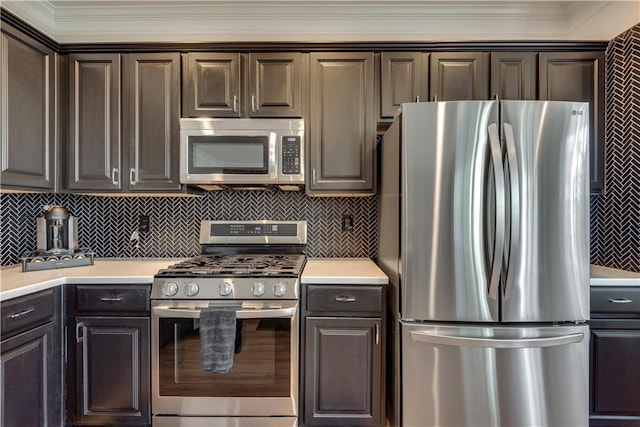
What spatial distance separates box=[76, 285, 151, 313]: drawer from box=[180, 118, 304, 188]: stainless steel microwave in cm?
70

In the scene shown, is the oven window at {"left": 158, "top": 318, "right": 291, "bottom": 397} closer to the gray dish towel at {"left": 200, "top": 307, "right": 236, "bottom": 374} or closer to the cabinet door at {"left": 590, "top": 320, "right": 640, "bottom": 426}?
the gray dish towel at {"left": 200, "top": 307, "right": 236, "bottom": 374}

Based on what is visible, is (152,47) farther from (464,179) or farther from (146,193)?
(464,179)

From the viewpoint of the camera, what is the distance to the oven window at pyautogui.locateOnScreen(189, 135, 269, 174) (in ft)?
6.63

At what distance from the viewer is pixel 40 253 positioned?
1.97 m

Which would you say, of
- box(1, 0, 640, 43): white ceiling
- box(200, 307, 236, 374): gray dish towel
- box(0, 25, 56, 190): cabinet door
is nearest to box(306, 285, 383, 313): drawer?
box(200, 307, 236, 374): gray dish towel

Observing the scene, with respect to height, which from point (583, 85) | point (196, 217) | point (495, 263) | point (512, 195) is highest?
point (583, 85)

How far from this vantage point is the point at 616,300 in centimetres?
169

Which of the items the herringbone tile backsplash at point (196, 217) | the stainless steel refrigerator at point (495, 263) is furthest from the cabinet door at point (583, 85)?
the herringbone tile backsplash at point (196, 217)

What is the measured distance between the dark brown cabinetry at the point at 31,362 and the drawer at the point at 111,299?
12 centimetres

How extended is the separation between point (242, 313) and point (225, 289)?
0.16 m

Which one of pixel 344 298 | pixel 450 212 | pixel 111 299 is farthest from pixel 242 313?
pixel 450 212

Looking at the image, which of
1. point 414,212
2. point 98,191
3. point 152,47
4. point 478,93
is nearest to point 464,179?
point 414,212

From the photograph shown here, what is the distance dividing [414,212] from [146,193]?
1669 mm

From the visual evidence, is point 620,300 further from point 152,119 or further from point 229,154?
point 152,119
